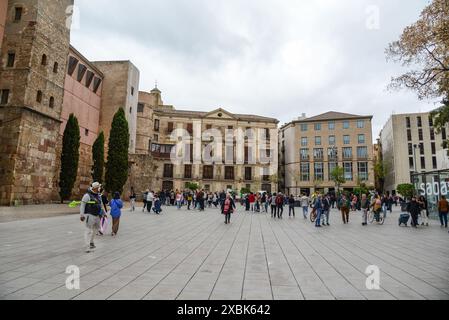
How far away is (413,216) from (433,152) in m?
52.6

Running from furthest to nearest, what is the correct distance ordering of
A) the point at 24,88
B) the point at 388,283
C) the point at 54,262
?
the point at 24,88
the point at 54,262
the point at 388,283

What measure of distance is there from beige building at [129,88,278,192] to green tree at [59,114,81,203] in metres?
29.6

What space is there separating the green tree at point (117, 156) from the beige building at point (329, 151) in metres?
39.5

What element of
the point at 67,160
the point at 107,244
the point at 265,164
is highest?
the point at 265,164

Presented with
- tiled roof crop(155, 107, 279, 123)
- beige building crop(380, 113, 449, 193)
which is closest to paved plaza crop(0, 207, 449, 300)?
tiled roof crop(155, 107, 279, 123)

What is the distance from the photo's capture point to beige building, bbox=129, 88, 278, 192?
181 ft

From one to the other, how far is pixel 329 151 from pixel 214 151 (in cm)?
2367

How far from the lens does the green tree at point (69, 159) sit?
23.4m

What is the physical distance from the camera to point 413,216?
14.4 m

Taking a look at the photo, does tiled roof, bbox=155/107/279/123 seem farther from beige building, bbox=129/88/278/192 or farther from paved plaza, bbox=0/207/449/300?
Answer: paved plaza, bbox=0/207/449/300

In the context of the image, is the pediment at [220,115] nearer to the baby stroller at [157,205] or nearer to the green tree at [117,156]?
the green tree at [117,156]

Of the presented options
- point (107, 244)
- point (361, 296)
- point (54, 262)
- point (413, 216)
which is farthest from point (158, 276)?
point (413, 216)
